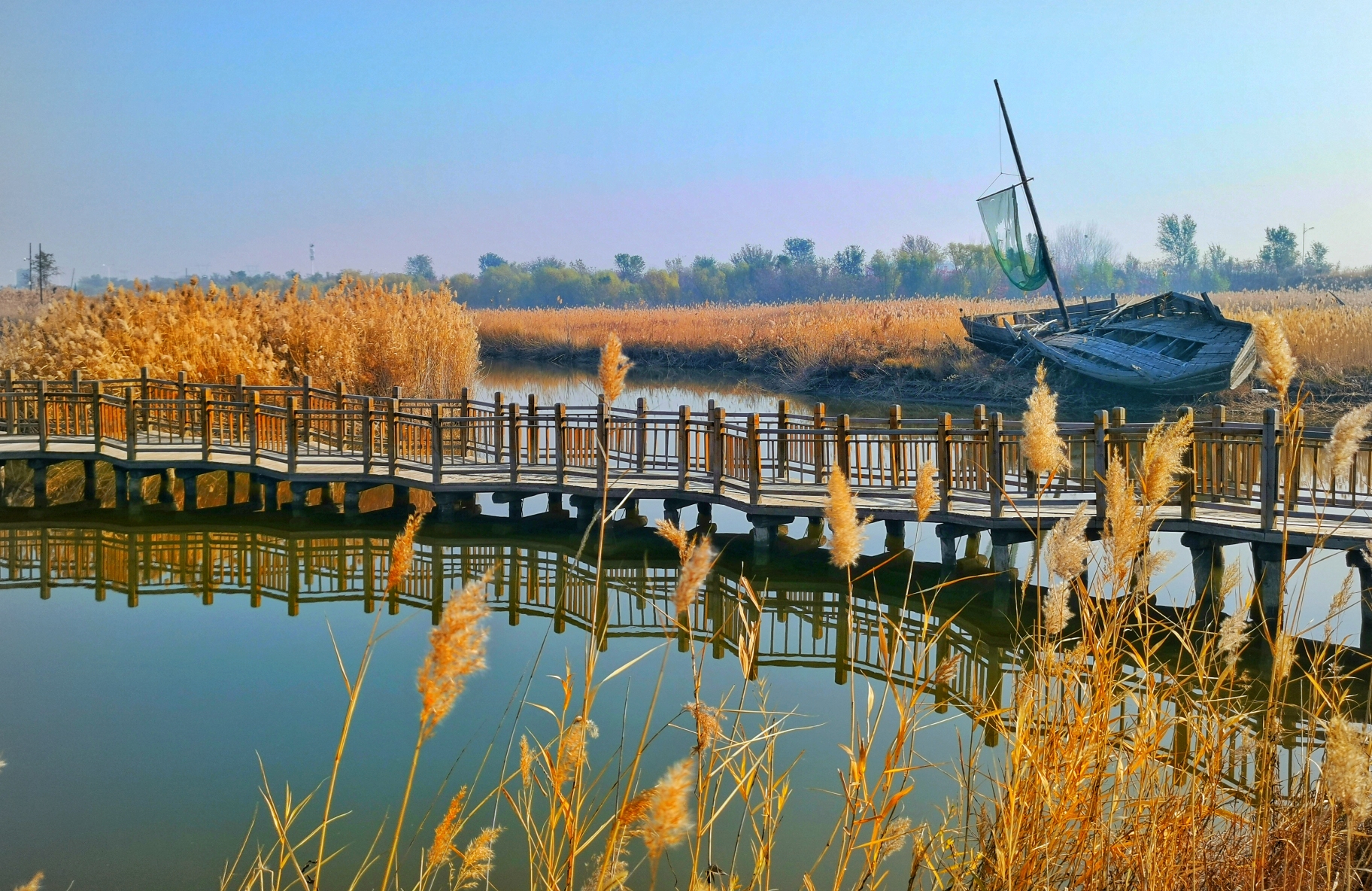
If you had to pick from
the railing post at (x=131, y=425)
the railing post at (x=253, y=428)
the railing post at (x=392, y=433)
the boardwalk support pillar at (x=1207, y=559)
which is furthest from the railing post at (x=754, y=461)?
the railing post at (x=131, y=425)

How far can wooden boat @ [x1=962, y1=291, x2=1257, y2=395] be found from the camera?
21266 millimetres

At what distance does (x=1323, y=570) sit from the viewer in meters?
11.3

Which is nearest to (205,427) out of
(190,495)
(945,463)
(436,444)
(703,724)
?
(190,495)

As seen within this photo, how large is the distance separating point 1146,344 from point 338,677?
1932 centimetres

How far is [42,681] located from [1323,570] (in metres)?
10.8

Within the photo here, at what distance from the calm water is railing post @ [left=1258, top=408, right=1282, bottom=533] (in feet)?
3.28

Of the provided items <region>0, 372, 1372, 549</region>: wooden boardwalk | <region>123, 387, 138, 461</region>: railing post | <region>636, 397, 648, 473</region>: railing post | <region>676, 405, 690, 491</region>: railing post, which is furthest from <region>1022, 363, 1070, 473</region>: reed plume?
<region>123, 387, 138, 461</region>: railing post

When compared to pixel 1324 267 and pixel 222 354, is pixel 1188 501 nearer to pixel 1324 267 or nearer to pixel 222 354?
pixel 222 354

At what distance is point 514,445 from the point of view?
1352cm

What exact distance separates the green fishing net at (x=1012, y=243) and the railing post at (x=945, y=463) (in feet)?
52.3

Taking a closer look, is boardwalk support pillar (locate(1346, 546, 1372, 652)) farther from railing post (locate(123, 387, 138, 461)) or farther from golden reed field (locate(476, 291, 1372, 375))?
golden reed field (locate(476, 291, 1372, 375))

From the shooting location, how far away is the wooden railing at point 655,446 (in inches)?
399

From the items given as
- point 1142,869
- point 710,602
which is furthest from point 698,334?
point 1142,869

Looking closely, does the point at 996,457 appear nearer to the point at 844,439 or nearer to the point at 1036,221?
the point at 844,439
